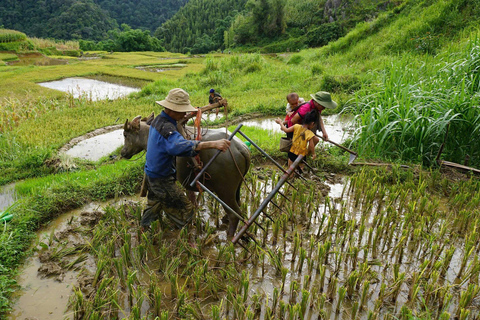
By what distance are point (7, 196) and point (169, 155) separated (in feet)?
11.0

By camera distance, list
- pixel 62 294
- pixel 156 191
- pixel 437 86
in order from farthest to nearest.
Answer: pixel 437 86
pixel 156 191
pixel 62 294

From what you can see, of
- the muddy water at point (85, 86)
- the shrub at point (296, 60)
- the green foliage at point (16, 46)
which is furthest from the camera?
the green foliage at point (16, 46)

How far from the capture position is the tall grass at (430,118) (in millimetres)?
5344

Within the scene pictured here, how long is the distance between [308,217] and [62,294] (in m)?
2.99

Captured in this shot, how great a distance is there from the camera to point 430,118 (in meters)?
5.40

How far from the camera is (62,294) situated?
10.1ft

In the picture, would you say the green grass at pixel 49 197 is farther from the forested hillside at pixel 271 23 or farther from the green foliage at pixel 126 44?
the green foliage at pixel 126 44

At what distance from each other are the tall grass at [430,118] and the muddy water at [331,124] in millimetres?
1568

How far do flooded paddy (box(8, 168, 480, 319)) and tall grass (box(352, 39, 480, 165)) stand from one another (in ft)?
3.39

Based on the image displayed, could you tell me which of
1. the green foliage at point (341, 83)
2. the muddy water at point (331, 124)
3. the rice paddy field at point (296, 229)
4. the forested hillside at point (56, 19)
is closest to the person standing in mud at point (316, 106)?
the rice paddy field at point (296, 229)

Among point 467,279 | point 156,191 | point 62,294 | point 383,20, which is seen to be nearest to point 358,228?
point 467,279

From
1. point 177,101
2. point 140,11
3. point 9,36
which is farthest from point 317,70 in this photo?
point 140,11

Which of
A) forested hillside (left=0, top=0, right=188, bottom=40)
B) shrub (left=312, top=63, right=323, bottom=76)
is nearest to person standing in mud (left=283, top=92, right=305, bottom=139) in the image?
shrub (left=312, top=63, right=323, bottom=76)

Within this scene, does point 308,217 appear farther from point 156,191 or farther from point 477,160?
point 477,160
